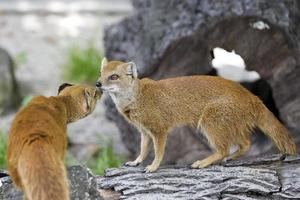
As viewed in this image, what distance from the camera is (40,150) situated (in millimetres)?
3281

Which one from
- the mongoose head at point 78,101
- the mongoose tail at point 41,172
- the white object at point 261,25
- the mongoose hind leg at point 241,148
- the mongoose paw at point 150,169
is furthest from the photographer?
the white object at point 261,25

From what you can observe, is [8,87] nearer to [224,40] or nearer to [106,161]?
[106,161]

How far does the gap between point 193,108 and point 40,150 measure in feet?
4.70

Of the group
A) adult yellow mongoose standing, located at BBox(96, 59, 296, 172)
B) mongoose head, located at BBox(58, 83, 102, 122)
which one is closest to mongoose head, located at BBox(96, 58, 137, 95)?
adult yellow mongoose standing, located at BBox(96, 59, 296, 172)

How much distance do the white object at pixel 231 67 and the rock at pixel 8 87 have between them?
2.06m

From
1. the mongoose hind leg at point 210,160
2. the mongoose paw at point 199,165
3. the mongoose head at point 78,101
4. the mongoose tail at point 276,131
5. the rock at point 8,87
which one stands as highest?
the rock at point 8,87

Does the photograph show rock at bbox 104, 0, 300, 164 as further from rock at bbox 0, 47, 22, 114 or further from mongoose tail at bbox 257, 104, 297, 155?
rock at bbox 0, 47, 22, 114

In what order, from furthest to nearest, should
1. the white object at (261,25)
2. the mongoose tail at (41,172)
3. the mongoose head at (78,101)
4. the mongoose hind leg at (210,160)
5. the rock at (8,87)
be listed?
the rock at (8,87) → the white object at (261,25) → the mongoose hind leg at (210,160) → the mongoose head at (78,101) → the mongoose tail at (41,172)

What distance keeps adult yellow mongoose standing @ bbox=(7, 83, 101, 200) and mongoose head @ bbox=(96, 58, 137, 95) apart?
0.60 m

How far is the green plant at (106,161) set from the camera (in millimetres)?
6023

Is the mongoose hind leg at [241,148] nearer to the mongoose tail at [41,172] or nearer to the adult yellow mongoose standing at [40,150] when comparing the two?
the adult yellow mongoose standing at [40,150]

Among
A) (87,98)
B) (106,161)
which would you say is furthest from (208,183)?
(106,161)

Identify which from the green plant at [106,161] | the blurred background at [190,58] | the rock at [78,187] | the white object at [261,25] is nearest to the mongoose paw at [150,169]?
the rock at [78,187]

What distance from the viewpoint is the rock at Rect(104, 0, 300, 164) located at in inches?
199
